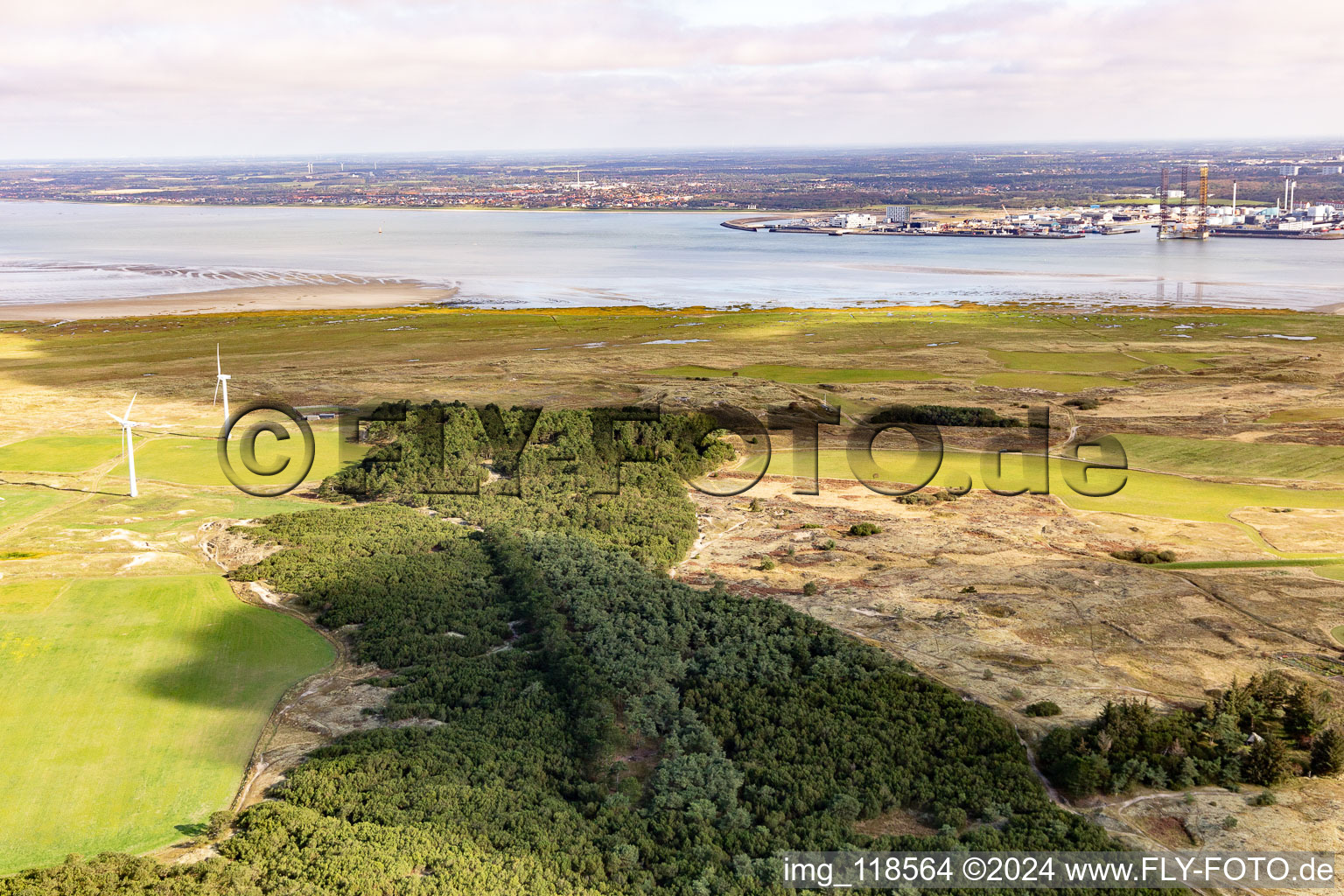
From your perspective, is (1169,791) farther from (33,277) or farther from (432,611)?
(33,277)

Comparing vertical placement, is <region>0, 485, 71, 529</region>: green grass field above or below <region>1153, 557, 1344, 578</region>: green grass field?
above

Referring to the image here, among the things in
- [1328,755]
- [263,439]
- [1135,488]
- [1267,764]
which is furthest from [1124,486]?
[263,439]

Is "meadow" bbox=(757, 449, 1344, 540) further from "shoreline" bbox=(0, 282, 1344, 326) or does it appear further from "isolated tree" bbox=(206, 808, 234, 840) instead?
"shoreline" bbox=(0, 282, 1344, 326)

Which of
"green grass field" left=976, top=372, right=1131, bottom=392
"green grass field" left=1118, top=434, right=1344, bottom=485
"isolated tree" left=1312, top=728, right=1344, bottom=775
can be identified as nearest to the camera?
"isolated tree" left=1312, top=728, right=1344, bottom=775

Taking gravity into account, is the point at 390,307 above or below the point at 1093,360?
above

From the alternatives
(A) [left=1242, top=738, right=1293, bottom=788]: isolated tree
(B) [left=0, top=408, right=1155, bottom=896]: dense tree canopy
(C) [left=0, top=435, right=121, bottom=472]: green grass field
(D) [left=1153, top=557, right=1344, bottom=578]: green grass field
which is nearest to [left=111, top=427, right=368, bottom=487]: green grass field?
(C) [left=0, top=435, right=121, bottom=472]: green grass field

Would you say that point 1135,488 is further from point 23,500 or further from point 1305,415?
point 23,500

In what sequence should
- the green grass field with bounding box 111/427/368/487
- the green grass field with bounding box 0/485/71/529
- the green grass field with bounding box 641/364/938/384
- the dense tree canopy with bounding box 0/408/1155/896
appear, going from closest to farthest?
the dense tree canopy with bounding box 0/408/1155/896
the green grass field with bounding box 0/485/71/529
the green grass field with bounding box 111/427/368/487
the green grass field with bounding box 641/364/938/384

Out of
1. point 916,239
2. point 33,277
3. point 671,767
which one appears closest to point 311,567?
point 671,767
